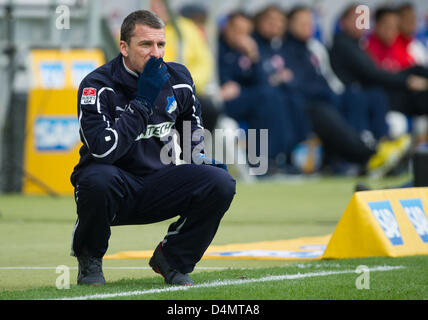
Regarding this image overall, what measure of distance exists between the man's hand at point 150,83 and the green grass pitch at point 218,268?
1015 millimetres

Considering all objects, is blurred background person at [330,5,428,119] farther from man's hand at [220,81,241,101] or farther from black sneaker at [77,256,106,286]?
black sneaker at [77,256,106,286]

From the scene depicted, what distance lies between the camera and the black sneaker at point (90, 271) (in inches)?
238

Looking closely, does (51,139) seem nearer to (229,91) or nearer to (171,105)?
(229,91)

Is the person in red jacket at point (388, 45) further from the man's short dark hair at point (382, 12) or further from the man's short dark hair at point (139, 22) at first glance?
the man's short dark hair at point (139, 22)

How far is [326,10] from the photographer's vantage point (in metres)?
21.5

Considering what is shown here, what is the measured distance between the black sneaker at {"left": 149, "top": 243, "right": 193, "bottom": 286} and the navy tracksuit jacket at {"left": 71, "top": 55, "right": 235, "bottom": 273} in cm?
4

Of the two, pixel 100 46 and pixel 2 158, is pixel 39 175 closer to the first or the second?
pixel 2 158

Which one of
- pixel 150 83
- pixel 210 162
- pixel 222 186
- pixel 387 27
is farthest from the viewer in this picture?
pixel 387 27

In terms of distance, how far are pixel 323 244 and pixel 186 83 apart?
247 cm

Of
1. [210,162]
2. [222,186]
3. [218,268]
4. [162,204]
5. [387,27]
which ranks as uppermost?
[387,27]

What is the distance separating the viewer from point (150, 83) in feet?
19.7

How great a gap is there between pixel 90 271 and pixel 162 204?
549mm

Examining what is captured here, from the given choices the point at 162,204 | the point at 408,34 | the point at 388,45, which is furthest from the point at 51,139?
the point at 408,34

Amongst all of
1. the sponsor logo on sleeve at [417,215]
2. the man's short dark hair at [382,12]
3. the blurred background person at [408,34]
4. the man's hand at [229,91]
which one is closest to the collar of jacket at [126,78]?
the sponsor logo on sleeve at [417,215]
